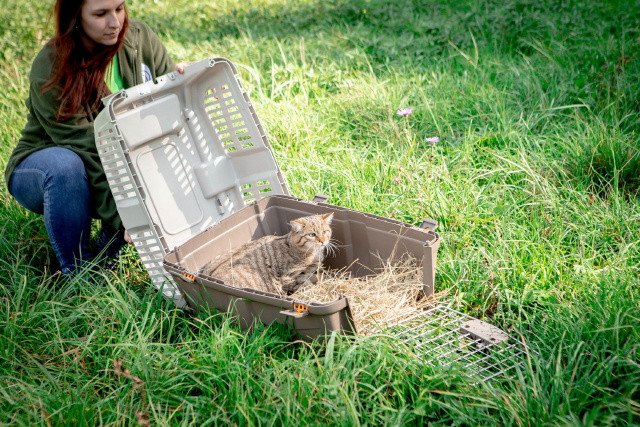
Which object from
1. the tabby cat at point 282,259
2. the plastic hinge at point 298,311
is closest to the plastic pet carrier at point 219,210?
the plastic hinge at point 298,311

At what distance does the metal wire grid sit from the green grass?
0.06 m

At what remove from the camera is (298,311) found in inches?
86.6

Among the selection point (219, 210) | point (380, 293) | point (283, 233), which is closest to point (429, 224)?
point (380, 293)

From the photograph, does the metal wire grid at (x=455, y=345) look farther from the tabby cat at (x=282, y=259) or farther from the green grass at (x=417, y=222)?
the tabby cat at (x=282, y=259)

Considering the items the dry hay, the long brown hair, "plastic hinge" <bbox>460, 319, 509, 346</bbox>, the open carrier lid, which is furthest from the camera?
the long brown hair

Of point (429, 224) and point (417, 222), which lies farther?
point (417, 222)

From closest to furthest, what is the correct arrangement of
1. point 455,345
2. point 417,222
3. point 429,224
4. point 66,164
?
1. point 455,345
2. point 429,224
3. point 66,164
4. point 417,222

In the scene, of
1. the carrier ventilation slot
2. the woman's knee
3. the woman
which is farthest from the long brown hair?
the carrier ventilation slot

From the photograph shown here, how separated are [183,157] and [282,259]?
75cm

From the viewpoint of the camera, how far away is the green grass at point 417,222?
2068 millimetres

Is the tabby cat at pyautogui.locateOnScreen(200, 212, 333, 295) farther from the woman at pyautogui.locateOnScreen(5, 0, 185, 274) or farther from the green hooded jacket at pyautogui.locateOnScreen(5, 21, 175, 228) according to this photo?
the green hooded jacket at pyautogui.locateOnScreen(5, 21, 175, 228)

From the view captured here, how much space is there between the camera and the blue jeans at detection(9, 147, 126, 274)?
9.37ft

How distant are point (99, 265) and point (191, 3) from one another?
483 cm

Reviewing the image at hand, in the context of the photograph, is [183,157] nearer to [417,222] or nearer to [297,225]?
[297,225]
